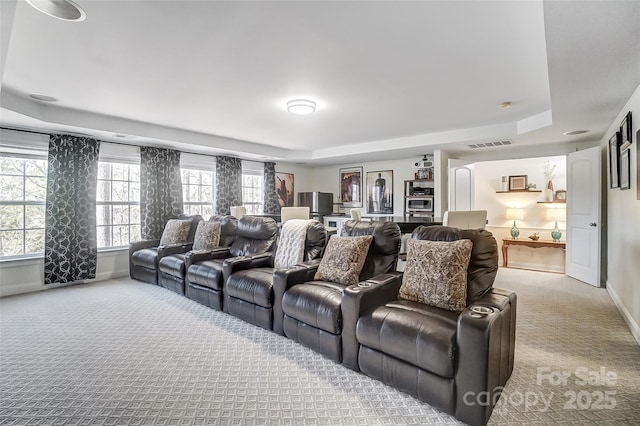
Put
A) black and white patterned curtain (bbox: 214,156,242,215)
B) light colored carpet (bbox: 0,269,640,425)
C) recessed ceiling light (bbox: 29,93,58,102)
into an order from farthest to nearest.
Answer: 1. black and white patterned curtain (bbox: 214,156,242,215)
2. recessed ceiling light (bbox: 29,93,58,102)
3. light colored carpet (bbox: 0,269,640,425)

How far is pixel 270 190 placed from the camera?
24.6ft

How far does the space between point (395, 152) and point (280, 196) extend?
3021 mm

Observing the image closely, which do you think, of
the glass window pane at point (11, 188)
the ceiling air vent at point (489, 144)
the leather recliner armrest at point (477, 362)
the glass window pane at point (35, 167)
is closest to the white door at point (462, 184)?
the ceiling air vent at point (489, 144)

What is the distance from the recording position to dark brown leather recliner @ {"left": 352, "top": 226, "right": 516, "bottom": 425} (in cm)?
173

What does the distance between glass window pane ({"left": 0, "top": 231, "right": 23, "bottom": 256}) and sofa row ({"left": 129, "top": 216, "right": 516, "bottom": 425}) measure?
2.70m

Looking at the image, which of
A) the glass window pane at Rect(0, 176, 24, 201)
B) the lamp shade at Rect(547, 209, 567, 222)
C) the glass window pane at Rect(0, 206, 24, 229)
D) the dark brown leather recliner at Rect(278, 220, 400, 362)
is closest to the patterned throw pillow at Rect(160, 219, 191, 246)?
the glass window pane at Rect(0, 206, 24, 229)

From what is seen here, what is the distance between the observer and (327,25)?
2160mm

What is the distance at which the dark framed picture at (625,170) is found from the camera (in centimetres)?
312

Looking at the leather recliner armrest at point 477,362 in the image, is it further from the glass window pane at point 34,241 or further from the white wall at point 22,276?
the glass window pane at point 34,241

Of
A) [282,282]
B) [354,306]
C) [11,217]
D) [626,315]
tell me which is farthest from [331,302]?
[11,217]

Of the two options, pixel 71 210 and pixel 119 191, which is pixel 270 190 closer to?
pixel 119 191

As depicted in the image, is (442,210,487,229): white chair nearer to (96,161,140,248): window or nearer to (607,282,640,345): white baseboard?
(607,282,640,345): white baseboard

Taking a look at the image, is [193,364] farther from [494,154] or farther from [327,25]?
[494,154]

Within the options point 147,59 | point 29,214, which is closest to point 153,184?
point 29,214
